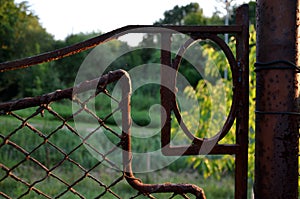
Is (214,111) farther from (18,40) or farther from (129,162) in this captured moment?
(18,40)

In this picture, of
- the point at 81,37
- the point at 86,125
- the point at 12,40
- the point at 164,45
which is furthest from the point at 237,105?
the point at 81,37

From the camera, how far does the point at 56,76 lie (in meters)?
5.93

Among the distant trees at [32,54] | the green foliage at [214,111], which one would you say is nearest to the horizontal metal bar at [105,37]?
the green foliage at [214,111]

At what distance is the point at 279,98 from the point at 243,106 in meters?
0.09

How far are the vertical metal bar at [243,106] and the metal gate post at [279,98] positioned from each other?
5 cm

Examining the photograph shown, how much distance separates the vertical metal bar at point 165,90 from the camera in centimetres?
78

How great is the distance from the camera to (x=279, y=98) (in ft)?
2.42

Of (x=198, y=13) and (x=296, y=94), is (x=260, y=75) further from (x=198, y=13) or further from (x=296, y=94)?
(x=198, y=13)

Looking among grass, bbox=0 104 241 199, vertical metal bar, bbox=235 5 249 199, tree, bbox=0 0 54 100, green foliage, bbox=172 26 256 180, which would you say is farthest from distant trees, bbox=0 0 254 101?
vertical metal bar, bbox=235 5 249 199

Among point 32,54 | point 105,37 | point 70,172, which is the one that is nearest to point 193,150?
point 105,37

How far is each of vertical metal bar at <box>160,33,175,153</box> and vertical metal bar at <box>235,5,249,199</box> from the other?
0.48 feet

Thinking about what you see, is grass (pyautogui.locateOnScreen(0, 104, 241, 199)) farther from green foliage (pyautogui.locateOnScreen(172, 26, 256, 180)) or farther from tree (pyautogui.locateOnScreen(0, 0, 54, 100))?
tree (pyautogui.locateOnScreen(0, 0, 54, 100))

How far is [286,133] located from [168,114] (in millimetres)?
221

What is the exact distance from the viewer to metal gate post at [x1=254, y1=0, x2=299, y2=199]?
0.74m
